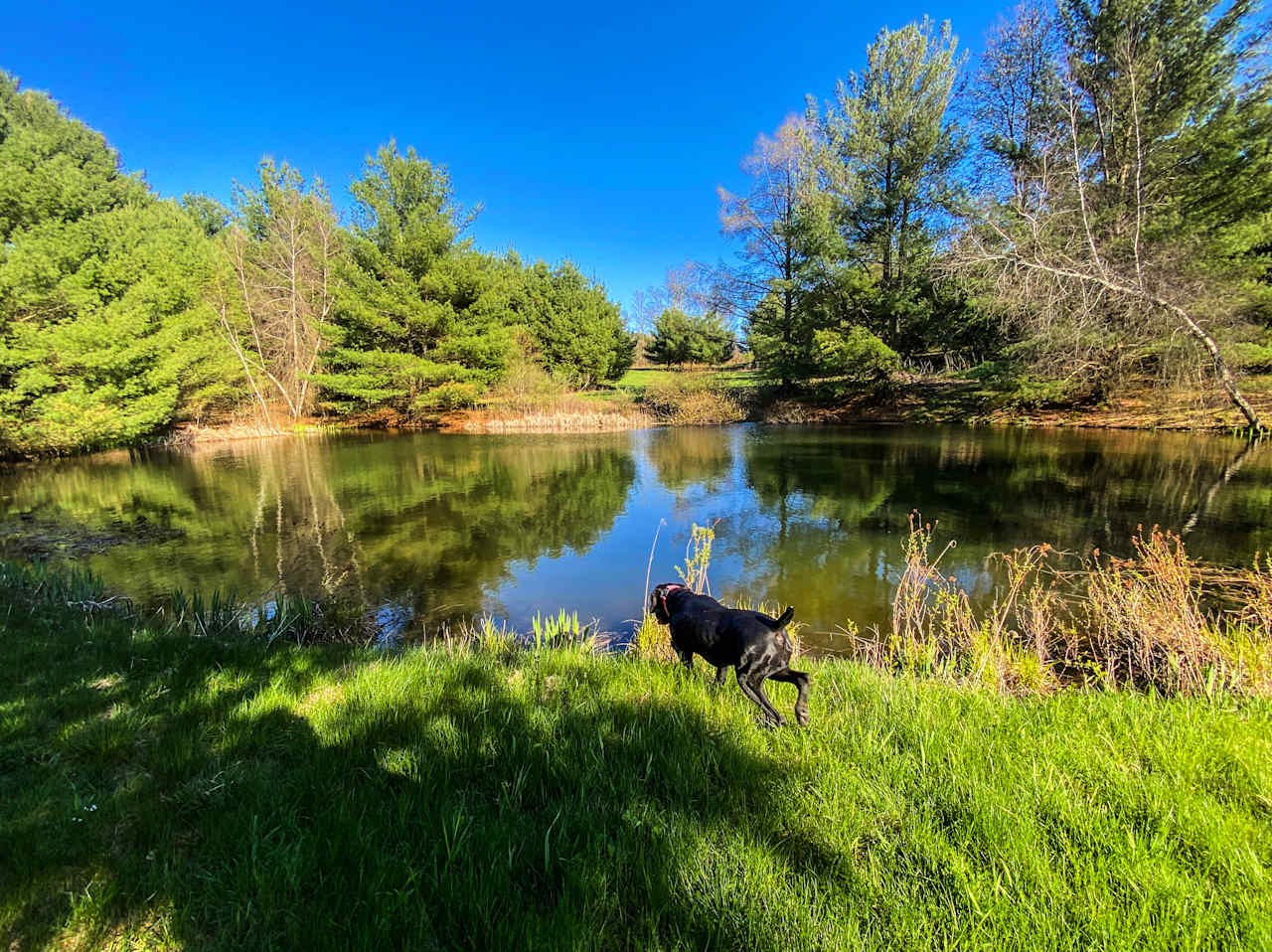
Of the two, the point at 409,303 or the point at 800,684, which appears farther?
the point at 409,303

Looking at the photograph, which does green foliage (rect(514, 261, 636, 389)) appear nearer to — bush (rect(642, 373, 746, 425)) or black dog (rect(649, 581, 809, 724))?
bush (rect(642, 373, 746, 425))

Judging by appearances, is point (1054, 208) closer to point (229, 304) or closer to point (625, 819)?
point (625, 819)

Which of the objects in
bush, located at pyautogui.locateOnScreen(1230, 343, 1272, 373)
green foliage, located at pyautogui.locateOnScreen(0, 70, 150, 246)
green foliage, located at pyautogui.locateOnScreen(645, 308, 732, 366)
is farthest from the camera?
green foliage, located at pyautogui.locateOnScreen(645, 308, 732, 366)

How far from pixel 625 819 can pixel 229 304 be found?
3125cm

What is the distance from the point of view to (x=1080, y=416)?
19.4m

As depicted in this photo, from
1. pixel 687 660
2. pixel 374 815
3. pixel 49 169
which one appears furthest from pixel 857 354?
pixel 49 169

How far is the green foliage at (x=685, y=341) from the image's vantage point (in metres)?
43.3

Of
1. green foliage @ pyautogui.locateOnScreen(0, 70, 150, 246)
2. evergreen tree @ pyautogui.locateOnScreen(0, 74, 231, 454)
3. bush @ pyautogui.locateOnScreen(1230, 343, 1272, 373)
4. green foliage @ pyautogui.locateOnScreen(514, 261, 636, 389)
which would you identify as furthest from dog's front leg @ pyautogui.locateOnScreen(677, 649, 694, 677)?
green foliage @ pyautogui.locateOnScreen(514, 261, 636, 389)

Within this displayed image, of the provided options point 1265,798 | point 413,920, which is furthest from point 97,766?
point 1265,798

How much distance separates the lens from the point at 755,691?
7.61ft

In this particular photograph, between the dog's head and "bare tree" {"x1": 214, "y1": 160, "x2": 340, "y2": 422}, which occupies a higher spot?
"bare tree" {"x1": 214, "y1": 160, "x2": 340, "y2": 422}

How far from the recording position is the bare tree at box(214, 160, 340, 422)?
25.3 m

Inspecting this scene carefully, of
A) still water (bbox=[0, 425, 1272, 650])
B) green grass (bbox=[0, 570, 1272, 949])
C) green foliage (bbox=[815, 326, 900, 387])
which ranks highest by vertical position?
green foliage (bbox=[815, 326, 900, 387])

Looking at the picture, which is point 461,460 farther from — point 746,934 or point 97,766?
point 746,934
